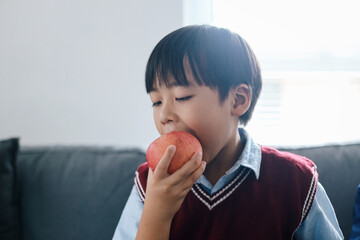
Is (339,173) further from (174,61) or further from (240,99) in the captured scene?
(174,61)

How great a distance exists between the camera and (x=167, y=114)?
0.76m

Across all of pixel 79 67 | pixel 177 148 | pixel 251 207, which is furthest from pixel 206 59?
pixel 79 67

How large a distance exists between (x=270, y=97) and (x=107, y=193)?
1081 millimetres

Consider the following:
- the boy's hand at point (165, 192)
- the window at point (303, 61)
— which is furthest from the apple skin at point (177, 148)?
the window at point (303, 61)

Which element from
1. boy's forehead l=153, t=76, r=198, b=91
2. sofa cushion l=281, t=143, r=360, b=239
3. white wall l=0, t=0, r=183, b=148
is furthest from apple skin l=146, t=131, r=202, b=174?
white wall l=0, t=0, r=183, b=148

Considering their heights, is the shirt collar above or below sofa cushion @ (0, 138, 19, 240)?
above

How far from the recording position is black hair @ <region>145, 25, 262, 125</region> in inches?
31.3

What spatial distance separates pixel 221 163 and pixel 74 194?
50 cm

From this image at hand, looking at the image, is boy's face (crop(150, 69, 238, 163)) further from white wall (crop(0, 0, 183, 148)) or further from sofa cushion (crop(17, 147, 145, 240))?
white wall (crop(0, 0, 183, 148))

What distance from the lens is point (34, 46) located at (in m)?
1.57

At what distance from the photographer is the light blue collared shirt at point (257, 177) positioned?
846 mm

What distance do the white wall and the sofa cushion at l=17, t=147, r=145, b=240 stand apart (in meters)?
0.43

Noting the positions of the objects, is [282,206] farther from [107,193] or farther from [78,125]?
[78,125]

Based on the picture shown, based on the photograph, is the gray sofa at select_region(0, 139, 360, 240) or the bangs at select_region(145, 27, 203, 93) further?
the gray sofa at select_region(0, 139, 360, 240)
